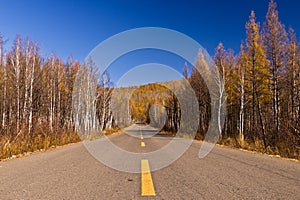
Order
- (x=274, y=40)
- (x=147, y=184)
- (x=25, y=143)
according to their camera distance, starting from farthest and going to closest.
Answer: (x=274, y=40) < (x=25, y=143) < (x=147, y=184)

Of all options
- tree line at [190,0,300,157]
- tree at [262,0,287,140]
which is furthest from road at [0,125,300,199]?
tree at [262,0,287,140]

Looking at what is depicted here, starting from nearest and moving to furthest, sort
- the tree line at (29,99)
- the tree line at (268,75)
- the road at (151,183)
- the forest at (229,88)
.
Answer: the road at (151,183), the tree line at (29,99), the forest at (229,88), the tree line at (268,75)

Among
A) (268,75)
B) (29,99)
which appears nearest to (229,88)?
(268,75)

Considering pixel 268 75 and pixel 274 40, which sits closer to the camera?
pixel 274 40

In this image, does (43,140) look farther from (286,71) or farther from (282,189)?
(286,71)

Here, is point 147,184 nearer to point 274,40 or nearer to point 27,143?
point 27,143

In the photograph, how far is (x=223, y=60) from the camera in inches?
837

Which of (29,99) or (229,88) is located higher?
(229,88)

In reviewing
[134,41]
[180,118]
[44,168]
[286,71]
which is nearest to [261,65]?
[286,71]

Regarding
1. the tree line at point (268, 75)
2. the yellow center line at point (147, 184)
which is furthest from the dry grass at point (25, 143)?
the tree line at point (268, 75)

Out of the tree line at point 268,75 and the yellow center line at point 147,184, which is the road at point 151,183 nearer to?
the yellow center line at point 147,184

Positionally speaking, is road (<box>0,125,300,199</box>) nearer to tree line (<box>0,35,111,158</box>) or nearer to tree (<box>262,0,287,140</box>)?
tree line (<box>0,35,111,158</box>)

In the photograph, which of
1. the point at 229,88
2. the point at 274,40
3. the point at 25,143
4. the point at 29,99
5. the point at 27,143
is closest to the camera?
the point at 25,143

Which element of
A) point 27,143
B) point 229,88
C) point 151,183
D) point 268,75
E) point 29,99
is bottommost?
point 27,143
